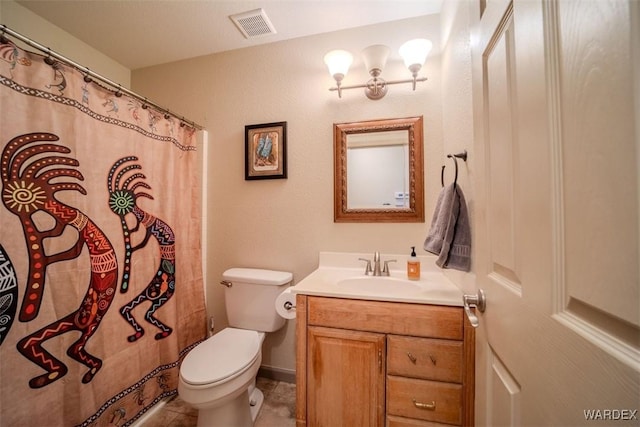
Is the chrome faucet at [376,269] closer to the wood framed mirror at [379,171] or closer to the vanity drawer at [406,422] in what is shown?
the wood framed mirror at [379,171]

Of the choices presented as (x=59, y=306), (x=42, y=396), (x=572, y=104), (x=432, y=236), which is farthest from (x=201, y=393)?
(x=572, y=104)

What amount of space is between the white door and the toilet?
1.02 m

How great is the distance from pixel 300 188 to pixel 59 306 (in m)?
1.27

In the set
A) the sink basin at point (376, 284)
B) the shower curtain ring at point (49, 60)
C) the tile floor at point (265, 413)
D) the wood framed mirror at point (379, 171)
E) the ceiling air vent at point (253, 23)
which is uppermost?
the ceiling air vent at point (253, 23)

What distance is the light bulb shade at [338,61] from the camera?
137cm

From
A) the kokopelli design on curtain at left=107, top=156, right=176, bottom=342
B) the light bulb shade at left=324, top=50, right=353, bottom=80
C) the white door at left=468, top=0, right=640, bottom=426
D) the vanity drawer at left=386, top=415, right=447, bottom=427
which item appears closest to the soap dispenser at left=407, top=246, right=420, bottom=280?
the vanity drawer at left=386, top=415, right=447, bottom=427

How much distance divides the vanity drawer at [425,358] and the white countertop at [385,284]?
0.16 meters

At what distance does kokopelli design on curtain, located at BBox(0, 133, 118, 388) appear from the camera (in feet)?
2.87

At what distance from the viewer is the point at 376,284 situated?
4.24 feet

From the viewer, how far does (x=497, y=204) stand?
542 mm

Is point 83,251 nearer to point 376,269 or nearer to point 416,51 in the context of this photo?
point 376,269

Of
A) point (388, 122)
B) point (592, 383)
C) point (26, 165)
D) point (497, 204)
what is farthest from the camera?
point (388, 122)

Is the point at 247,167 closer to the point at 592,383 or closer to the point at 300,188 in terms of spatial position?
the point at 300,188

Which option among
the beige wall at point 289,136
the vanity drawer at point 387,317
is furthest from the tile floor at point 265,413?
the vanity drawer at point 387,317
